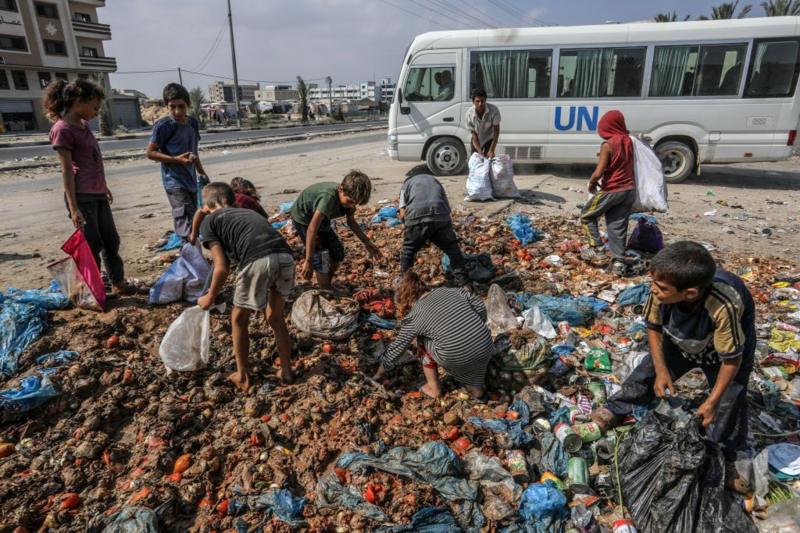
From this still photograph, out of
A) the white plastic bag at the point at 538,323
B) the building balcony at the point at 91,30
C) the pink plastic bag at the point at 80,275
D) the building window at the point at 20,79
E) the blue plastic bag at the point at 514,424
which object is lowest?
the blue plastic bag at the point at 514,424

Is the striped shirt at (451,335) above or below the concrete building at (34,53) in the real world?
below

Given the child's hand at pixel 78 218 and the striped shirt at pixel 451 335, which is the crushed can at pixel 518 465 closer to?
the striped shirt at pixel 451 335

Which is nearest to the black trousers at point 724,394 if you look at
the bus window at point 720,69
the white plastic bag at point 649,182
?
the white plastic bag at point 649,182

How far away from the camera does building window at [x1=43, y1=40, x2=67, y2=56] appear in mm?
37125

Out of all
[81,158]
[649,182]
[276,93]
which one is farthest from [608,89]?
[276,93]

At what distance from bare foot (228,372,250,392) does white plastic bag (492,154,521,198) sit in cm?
564

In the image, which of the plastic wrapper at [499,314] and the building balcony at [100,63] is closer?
the plastic wrapper at [499,314]

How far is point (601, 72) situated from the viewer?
916cm

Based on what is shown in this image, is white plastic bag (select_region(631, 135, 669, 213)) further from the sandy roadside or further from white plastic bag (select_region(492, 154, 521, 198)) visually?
white plastic bag (select_region(492, 154, 521, 198))

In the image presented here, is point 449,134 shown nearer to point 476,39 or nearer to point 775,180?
point 476,39

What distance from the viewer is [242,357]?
3221mm

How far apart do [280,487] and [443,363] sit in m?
1.27

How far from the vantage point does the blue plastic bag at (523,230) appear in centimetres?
607

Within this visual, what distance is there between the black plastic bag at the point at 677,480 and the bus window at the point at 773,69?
29.5 ft
